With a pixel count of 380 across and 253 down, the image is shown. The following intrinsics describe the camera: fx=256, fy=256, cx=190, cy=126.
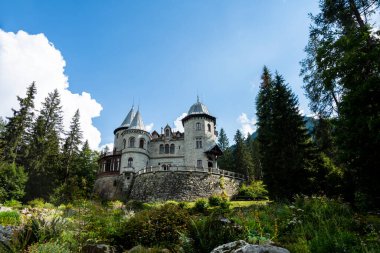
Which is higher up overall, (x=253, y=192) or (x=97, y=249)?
(x=253, y=192)

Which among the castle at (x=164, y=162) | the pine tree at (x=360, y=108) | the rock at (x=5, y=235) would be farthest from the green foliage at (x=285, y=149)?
the rock at (x=5, y=235)

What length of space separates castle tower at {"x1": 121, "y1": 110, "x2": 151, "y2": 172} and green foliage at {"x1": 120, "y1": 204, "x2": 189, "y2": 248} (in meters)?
31.2

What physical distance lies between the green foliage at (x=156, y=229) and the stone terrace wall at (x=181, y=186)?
76.6 feet

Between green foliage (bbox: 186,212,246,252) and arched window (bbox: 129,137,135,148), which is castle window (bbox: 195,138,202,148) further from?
green foliage (bbox: 186,212,246,252)

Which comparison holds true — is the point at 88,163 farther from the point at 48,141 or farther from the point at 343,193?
the point at 343,193

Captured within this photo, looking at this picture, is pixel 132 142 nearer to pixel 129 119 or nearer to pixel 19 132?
pixel 129 119

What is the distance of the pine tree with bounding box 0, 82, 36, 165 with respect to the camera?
33.7 meters

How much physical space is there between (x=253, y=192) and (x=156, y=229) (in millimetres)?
22180

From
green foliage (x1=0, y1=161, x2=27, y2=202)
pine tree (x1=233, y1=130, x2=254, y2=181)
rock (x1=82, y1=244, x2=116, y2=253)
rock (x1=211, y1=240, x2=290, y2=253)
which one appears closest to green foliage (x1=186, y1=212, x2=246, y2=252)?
rock (x1=211, y1=240, x2=290, y2=253)

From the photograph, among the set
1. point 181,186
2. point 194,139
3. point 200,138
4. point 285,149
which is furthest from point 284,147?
point 194,139

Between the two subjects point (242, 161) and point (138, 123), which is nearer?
point (138, 123)

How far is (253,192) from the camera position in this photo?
28938 mm

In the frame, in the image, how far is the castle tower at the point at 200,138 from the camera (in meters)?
40.3

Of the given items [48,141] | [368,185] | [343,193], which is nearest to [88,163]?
[48,141]
